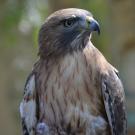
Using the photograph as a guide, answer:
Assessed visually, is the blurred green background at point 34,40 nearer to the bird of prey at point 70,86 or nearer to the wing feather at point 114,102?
the wing feather at point 114,102

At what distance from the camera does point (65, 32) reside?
10.3 m

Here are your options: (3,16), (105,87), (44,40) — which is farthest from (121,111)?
(3,16)

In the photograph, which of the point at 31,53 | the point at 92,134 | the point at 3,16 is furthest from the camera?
the point at 31,53

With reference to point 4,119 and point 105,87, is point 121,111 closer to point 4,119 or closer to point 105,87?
point 105,87

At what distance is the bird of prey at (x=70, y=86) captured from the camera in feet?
33.4

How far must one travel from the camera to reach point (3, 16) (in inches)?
755

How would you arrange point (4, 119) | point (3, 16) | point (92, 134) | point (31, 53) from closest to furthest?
point (92, 134) → point (3, 16) → point (4, 119) → point (31, 53)

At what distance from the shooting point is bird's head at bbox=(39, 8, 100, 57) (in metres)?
10.1

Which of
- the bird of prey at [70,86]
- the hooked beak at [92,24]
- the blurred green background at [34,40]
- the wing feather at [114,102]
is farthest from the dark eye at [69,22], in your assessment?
the blurred green background at [34,40]

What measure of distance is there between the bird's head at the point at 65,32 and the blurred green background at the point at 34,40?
580cm

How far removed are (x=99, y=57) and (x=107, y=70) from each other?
145 mm

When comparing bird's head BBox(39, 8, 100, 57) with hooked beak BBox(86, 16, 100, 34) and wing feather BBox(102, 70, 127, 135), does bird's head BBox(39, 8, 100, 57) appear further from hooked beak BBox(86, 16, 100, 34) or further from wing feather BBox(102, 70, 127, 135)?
wing feather BBox(102, 70, 127, 135)

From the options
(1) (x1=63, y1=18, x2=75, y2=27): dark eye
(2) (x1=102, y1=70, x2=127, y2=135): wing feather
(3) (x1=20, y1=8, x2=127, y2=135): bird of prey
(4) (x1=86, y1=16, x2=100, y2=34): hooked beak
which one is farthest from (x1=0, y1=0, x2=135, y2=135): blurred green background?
(4) (x1=86, y1=16, x2=100, y2=34): hooked beak

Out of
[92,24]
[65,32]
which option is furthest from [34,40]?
[92,24]
